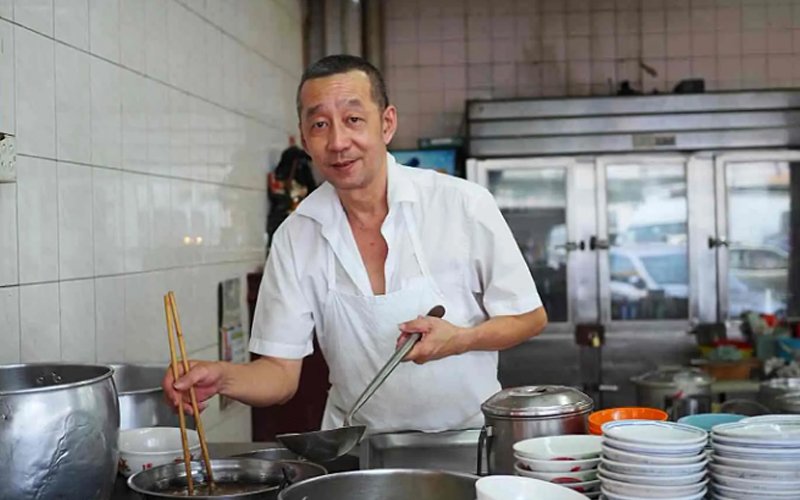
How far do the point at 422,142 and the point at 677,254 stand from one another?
156 centimetres

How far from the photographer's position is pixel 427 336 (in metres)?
2.05

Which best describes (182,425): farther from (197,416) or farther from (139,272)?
(139,272)

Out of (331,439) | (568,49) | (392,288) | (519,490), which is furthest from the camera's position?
(568,49)

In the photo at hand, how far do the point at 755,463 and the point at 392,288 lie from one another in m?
1.23

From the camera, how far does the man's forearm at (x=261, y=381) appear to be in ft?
6.93

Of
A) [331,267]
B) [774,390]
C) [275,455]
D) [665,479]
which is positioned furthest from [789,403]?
[665,479]

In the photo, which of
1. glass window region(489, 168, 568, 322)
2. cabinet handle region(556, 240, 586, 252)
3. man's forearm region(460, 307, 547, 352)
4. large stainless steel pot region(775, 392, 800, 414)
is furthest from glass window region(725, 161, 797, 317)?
man's forearm region(460, 307, 547, 352)

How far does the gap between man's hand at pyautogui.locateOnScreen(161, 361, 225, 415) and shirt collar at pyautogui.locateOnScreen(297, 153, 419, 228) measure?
0.55 meters

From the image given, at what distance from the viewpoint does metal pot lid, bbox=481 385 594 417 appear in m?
1.60

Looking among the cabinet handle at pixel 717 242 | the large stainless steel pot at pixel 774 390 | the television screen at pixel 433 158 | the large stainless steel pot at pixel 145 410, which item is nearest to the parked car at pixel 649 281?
the cabinet handle at pixel 717 242

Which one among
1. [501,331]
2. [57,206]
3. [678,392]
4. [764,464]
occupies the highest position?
[57,206]

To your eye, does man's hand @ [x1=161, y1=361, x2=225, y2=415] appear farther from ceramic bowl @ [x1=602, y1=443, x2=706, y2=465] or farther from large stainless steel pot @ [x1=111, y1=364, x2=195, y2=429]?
ceramic bowl @ [x1=602, y1=443, x2=706, y2=465]

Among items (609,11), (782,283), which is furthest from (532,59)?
(782,283)

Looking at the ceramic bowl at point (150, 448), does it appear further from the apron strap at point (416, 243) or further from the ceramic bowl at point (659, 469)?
the ceramic bowl at point (659, 469)
